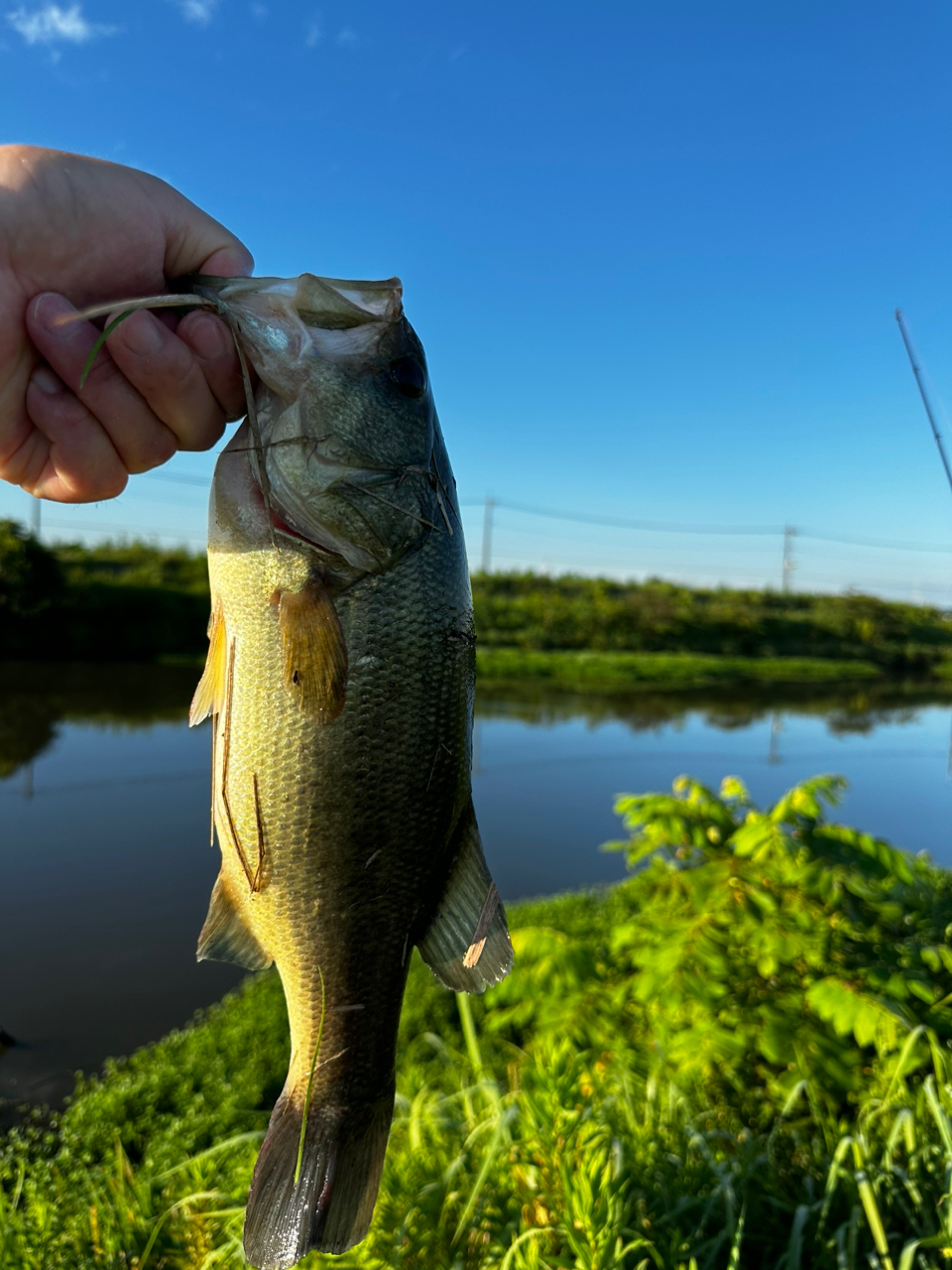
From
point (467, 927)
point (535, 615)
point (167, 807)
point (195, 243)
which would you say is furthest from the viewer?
point (535, 615)

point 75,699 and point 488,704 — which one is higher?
point 488,704

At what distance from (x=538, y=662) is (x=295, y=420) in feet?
117

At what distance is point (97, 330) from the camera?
1.74 meters

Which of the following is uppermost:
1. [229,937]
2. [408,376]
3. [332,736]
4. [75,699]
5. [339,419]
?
[408,376]

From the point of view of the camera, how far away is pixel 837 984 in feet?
10.5

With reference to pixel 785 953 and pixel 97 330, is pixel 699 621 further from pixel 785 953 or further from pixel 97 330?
pixel 97 330

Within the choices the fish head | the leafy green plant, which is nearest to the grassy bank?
the leafy green plant

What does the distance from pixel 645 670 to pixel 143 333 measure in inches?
1508

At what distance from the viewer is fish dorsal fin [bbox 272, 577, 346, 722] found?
1.46 metres

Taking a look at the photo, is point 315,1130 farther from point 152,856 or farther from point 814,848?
point 152,856

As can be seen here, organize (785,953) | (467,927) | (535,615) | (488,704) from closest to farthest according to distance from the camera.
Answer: (467,927), (785,953), (488,704), (535,615)

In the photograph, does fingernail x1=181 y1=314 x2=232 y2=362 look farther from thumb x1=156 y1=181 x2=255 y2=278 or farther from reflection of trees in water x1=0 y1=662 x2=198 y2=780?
reflection of trees in water x1=0 y1=662 x2=198 y2=780

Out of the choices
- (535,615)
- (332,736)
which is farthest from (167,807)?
(535,615)

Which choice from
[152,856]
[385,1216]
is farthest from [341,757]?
[152,856]
